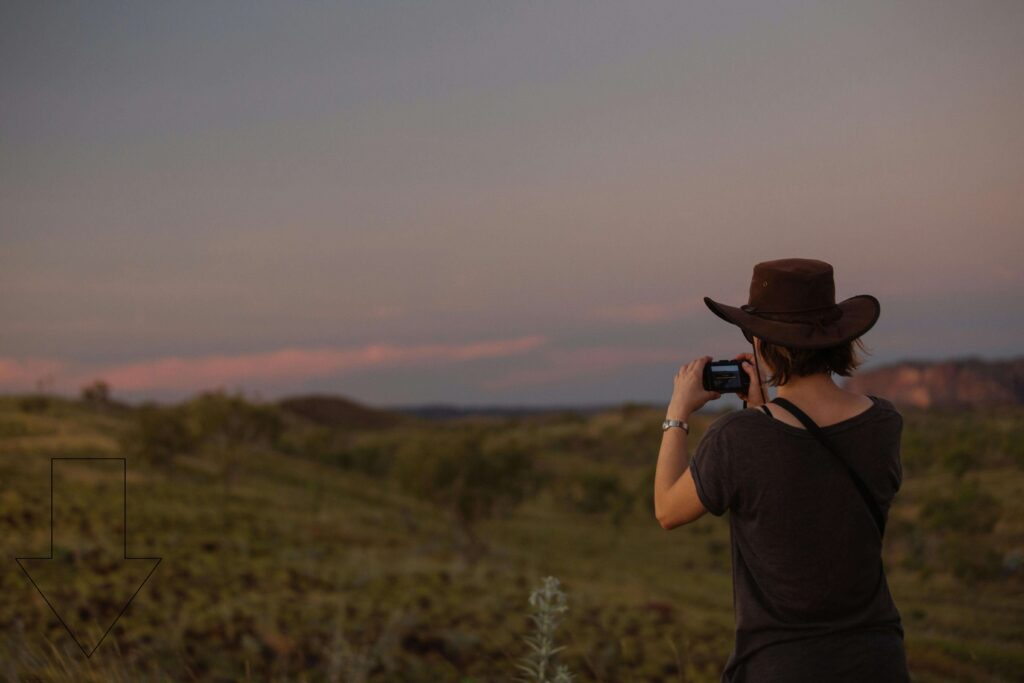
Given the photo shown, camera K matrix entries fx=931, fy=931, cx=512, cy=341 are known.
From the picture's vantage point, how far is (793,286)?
289 centimetres

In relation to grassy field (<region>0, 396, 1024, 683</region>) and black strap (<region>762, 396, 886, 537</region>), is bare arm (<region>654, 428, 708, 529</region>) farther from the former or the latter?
grassy field (<region>0, 396, 1024, 683</region>)

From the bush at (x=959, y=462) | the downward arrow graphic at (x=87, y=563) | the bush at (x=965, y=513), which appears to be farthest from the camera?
the bush at (x=959, y=462)

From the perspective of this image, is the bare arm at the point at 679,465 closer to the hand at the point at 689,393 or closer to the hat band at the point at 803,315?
the hand at the point at 689,393

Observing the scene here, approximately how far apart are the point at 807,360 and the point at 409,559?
1212 inches

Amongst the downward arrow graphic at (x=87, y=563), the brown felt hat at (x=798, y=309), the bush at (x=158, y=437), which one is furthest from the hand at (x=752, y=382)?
the bush at (x=158, y=437)

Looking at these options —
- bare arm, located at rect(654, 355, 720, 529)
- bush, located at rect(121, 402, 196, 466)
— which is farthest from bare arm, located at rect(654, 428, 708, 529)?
bush, located at rect(121, 402, 196, 466)

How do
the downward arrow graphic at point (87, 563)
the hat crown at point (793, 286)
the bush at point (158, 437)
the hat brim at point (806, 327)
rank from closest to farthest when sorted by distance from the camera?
the hat brim at point (806, 327)
the hat crown at point (793, 286)
the downward arrow graphic at point (87, 563)
the bush at point (158, 437)

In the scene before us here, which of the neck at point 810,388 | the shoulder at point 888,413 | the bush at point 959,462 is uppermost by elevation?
the neck at point 810,388

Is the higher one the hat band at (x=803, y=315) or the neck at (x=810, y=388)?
the hat band at (x=803, y=315)

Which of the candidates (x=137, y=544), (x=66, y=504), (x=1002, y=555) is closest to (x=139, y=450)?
(x=66, y=504)

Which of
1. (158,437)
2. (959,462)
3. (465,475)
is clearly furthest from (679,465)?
(959,462)

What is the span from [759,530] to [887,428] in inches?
20.1

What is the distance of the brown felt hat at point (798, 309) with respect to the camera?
110 inches

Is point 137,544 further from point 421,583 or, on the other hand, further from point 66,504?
point 421,583
